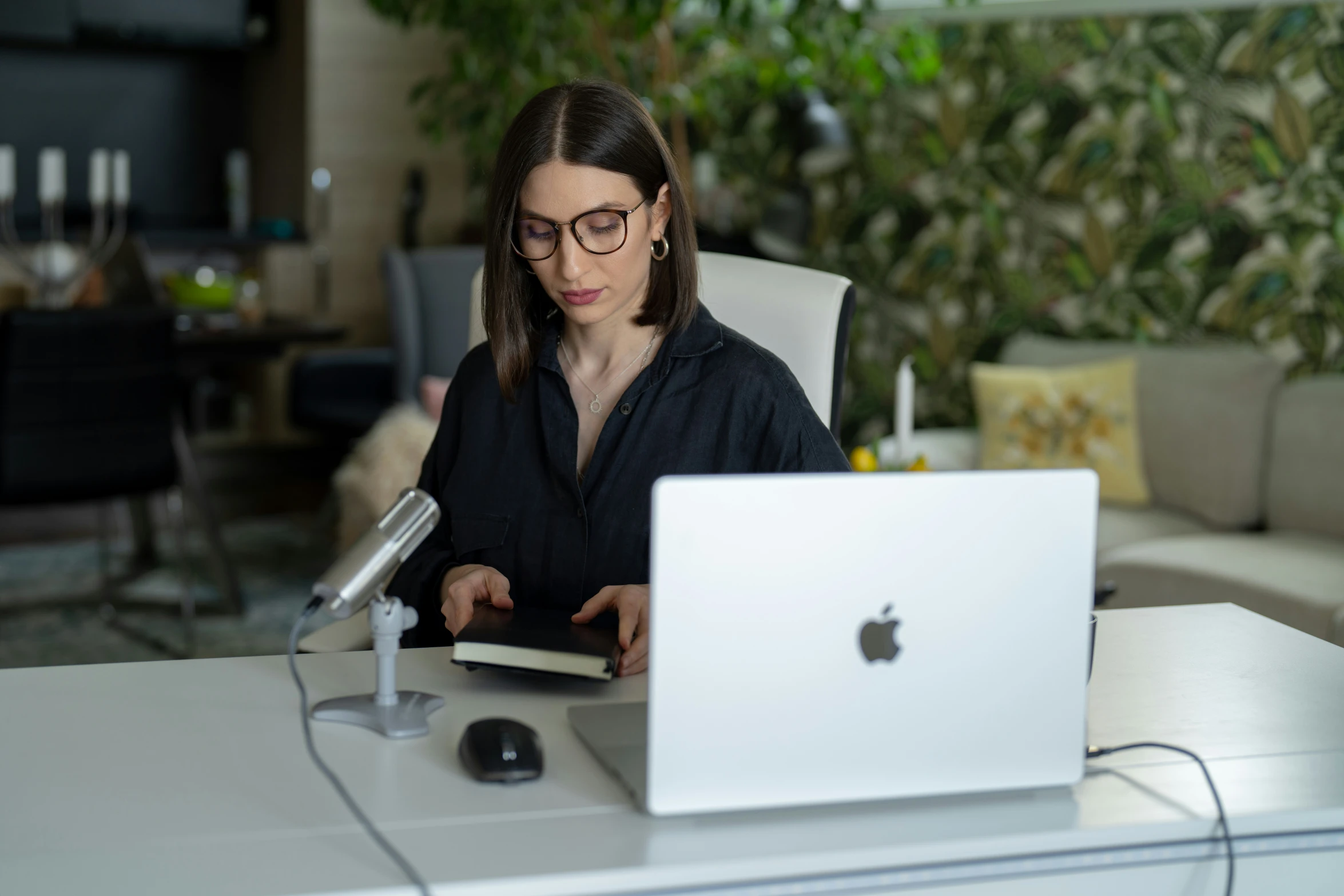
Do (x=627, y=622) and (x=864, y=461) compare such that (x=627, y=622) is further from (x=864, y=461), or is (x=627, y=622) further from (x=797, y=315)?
(x=864, y=461)

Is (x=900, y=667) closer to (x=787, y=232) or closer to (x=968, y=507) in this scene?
(x=968, y=507)

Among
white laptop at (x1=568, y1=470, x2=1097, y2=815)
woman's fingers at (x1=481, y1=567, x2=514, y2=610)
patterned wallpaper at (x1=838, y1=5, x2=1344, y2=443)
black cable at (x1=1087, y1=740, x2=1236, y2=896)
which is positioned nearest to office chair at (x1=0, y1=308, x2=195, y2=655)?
woman's fingers at (x1=481, y1=567, x2=514, y2=610)

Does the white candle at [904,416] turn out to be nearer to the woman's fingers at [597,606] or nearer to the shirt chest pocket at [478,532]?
the shirt chest pocket at [478,532]

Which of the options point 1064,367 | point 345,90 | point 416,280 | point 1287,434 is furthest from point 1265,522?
point 345,90

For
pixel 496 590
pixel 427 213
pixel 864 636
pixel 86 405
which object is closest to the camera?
pixel 864 636

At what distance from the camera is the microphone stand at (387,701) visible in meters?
1.15

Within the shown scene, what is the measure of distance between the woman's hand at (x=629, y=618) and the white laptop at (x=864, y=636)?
0.94ft

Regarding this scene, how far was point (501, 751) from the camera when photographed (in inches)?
41.4

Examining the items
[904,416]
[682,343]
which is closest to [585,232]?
[682,343]

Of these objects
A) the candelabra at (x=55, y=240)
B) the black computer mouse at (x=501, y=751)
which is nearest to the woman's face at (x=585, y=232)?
the black computer mouse at (x=501, y=751)

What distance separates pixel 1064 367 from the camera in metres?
3.69

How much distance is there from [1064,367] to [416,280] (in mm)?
1800

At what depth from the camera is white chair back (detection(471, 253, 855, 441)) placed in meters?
1.84

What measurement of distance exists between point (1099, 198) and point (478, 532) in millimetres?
2810
